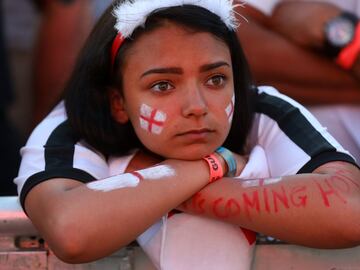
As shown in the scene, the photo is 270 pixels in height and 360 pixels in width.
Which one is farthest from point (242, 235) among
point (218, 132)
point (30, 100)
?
point (30, 100)

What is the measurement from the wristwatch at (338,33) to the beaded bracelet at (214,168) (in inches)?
43.9

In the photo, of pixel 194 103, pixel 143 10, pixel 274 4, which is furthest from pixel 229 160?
pixel 274 4

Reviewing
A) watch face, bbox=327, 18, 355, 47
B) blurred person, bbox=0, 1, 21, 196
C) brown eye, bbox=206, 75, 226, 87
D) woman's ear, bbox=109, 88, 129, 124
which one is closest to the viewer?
brown eye, bbox=206, 75, 226, 87

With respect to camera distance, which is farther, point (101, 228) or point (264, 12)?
point (264, 12)

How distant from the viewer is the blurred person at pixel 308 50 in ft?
9.61

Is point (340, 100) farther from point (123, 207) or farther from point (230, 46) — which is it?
point (123, 207)

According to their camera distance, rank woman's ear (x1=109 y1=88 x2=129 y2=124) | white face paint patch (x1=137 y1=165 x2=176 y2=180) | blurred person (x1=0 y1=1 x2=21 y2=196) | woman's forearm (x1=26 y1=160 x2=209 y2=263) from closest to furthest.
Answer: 1. woman's forearm (x1=26 y1=160 x2=209 y2=263)
2. white face paint patch (x1=137 y1=165 x2=176 y2=180)
3. woman's ear (x1=109 y1=88 x2=129 y2=124)
4. blurred person (x1=0 y1=1 x2=21 y2=196)

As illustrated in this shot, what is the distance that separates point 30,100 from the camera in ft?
16.2

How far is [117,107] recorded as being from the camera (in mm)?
2188

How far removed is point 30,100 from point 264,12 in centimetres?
229

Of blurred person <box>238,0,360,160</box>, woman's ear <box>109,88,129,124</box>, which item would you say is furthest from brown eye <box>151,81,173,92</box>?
blurred person <box>238,0,360,160</box>

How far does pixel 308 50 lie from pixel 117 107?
110 centimetres

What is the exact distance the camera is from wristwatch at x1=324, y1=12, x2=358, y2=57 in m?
2.91

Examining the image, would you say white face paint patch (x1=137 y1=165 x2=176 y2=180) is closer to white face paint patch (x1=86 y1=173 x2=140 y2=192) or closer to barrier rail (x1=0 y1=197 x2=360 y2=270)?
white face paint patch (x1=86 y1=173 x2=140 y2=192)
